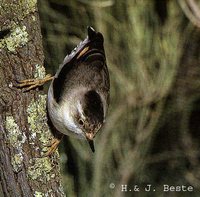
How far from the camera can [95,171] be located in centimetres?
384

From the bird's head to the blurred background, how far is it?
0.89 meters

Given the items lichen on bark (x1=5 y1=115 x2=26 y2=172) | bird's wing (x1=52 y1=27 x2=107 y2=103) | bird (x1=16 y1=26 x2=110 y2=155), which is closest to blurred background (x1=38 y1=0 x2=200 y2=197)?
bird's wing (x1=52 y1=27 x2=107 y2=103)

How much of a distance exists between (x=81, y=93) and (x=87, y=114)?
0.31 feet

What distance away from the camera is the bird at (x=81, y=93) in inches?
104

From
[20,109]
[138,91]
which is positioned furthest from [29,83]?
[138,91]

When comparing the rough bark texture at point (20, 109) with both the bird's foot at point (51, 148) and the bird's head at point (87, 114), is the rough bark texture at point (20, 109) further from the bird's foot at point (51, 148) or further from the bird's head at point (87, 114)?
the bird's head at point (87, 114)

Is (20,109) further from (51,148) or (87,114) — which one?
(87,114)

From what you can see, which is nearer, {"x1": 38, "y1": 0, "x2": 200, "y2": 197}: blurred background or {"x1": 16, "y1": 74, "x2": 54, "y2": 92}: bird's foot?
{"x1": 16, "y1": 74, "x2": 54, "y2": 92}: bird's foot

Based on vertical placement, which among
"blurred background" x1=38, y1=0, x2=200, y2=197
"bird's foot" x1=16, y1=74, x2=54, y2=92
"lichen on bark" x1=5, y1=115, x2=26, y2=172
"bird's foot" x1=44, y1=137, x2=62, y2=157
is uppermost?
"bird's foot" x1=16, y1=74, x2=54, y2=92

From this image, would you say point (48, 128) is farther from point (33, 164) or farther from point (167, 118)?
point (167, 118)

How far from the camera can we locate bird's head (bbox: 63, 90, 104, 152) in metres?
2.67

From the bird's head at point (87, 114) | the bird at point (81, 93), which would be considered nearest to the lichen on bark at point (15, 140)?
the bird at point (81, 93)

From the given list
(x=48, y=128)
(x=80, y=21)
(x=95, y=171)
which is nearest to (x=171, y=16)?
(x=80, y=21)

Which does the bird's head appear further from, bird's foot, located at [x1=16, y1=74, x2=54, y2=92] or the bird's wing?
bird's foot, located at [x1=16, y1=74, x2=54, y2=92]
